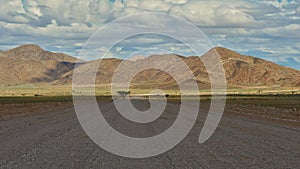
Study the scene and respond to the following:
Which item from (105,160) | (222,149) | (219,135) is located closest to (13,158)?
(105,160)

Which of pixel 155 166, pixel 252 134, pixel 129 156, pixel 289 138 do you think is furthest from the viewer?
pixel 252 134

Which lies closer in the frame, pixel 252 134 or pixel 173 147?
pixel 173 147

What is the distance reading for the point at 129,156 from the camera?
1285 cm

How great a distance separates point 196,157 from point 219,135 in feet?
22.2

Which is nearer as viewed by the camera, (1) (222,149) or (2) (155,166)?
(2) (155,166)

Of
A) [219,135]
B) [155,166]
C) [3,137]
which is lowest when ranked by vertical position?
[3,137]

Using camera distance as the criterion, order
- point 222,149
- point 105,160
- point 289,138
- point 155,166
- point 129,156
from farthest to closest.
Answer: point 289,138 → point 222,149 → point 129,156 → point 105,160 → point 155,166

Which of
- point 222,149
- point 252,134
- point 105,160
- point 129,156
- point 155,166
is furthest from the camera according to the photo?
point 252,134

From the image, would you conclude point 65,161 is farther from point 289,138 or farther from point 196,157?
point 289,138

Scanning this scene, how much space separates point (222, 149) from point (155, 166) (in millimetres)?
3947

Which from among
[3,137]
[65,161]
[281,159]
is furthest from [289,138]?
[3,137]

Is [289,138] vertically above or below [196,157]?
below

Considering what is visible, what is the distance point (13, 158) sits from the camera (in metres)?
12.5

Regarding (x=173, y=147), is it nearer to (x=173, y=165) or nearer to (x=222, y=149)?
(x=222, y=149)
